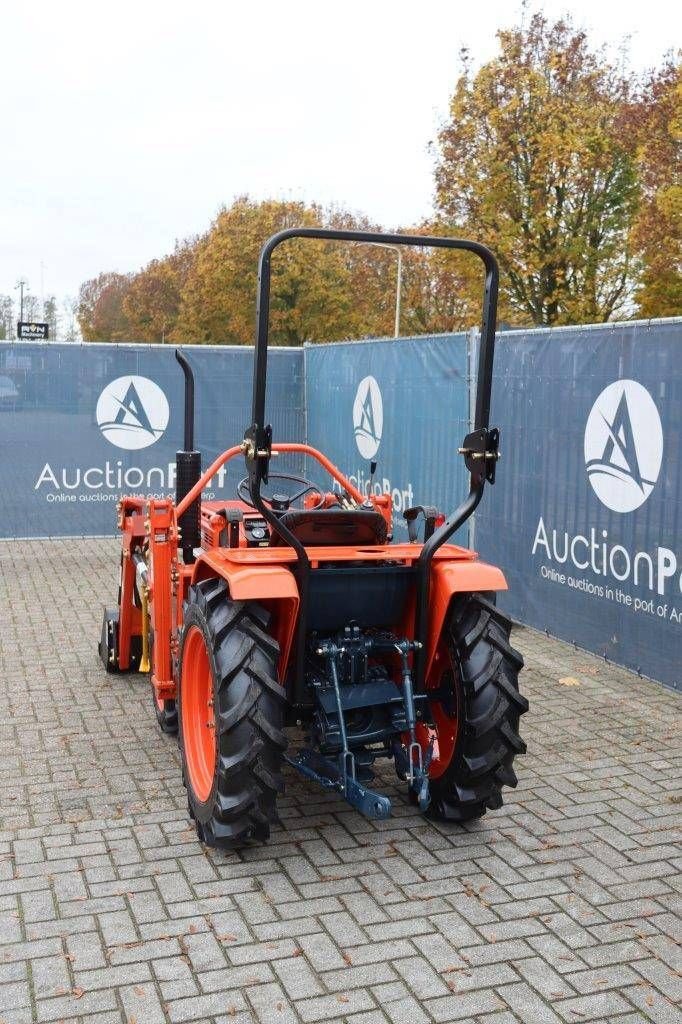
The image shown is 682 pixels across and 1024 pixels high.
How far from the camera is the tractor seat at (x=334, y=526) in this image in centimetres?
525

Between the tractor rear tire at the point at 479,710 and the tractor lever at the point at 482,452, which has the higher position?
the tractor lever at the point at 482,452

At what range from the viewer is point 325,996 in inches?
149

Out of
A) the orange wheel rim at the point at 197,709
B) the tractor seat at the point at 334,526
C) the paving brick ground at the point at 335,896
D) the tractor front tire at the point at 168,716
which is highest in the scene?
the tractor seat at the point at 334,526

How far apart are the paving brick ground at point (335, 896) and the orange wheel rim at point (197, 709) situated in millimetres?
280

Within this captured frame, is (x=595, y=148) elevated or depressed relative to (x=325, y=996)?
elevated

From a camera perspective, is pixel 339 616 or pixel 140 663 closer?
pixel 339 616

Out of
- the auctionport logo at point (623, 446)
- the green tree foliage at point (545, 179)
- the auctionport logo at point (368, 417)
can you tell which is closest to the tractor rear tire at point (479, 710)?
the auctionport logo at point (623, 446)

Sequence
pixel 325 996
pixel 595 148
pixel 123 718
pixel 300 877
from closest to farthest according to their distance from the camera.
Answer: pixel 325 996 < pixel 300 877 < pixel 123 718 < pixel 595 148

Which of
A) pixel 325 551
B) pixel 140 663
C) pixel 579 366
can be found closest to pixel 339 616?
pixel 325 551

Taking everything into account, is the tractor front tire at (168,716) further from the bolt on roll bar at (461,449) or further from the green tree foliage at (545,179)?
the green tree foliage at (545,179)

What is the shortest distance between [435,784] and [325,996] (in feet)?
5.15

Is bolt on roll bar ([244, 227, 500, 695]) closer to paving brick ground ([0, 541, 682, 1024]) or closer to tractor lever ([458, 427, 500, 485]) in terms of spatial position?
tractor lever ([458, 427, 500, 485])

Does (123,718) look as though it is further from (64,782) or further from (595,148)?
(595,148)

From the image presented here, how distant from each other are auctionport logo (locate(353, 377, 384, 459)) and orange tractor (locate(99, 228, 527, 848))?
6.30 meters
